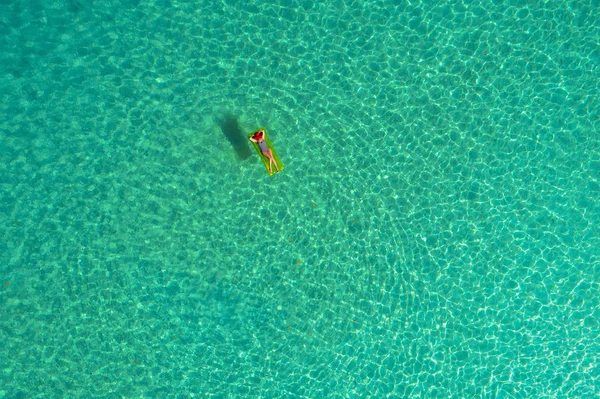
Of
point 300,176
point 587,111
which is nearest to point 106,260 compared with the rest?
point 300,176

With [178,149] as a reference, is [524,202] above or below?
above

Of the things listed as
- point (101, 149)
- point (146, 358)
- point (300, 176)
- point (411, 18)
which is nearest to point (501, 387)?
point (300, 176)

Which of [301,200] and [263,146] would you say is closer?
[263,146]

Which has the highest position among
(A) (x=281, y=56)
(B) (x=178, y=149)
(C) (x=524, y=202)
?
(A) (x=281, y=56)

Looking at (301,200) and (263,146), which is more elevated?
(263,146)

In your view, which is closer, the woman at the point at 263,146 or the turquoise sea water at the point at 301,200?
the woman at the point at 263,146

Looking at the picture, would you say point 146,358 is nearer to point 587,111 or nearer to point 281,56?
point 281,56

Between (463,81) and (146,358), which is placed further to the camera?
(463,81)

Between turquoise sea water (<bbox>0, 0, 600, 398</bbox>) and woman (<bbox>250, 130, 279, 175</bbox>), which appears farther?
turquoise sea water (<bbox>0, 0, 600, 398</bbox>)
